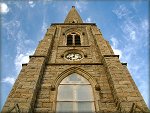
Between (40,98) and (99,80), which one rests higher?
(99,80)

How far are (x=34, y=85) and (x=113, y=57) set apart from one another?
530 cm

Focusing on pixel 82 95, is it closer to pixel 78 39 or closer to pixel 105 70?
pixel 105 70

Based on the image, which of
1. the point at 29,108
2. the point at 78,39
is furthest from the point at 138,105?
the point at 78,39

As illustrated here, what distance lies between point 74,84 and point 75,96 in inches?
45.3

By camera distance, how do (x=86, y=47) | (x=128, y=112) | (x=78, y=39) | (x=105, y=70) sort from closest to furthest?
(x=128, y=112) < (x=105, y=70) < (x=86, y=47) < (x=78, y=39)

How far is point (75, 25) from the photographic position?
2284cm

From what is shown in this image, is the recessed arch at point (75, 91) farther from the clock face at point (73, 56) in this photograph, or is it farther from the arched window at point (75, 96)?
the clock face at point (73, 56)

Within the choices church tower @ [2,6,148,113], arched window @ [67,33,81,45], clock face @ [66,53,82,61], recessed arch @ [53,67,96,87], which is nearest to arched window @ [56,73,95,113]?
church tower @ [2,6,148,113]

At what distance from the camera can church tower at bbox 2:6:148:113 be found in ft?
31.8

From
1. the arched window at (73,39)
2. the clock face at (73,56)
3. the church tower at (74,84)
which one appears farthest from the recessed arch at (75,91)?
the arched window at (73,39)

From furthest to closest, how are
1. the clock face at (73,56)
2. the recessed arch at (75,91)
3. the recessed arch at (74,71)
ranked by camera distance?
the clock face at (73,56), the recessed arch at (74,71), the recessed arch at (75,91)

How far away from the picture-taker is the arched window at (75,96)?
10391 mm

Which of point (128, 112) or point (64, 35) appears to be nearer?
point (128, 112)

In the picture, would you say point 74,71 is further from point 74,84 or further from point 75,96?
point 75,96
